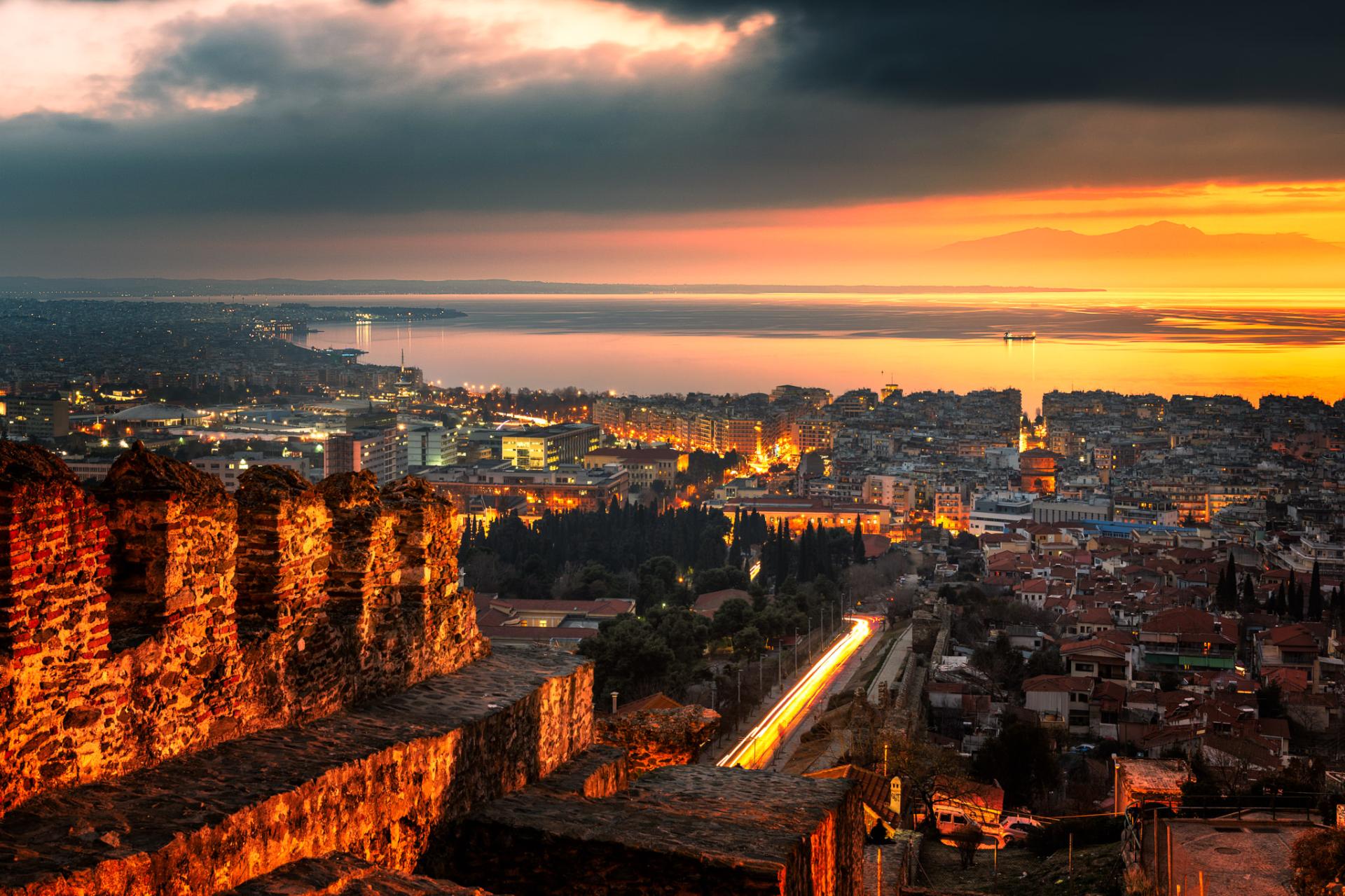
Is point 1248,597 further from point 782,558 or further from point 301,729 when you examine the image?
point 301,729

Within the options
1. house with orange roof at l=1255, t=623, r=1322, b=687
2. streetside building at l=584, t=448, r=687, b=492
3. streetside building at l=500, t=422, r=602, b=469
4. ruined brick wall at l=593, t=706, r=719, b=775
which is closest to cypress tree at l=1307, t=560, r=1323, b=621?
house with orange roof at l=1255, t=623, r=1322, b=687

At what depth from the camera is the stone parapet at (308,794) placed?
2.72 m

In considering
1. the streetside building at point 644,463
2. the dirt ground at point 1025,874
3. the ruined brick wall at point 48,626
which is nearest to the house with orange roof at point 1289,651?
the dirt ground at point 1025,874

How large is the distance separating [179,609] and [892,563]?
122 feet

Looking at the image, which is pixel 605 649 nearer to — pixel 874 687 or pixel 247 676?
pixel 874 687

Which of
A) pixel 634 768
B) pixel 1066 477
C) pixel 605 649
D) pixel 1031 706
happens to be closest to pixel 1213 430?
pixel 1066 477

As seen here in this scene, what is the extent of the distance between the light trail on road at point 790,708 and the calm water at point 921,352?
183ft

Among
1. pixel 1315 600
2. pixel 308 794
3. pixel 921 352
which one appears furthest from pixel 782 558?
pixel 921 352

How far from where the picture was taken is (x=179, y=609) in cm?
334

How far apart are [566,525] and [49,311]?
629 inches

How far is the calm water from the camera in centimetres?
9731

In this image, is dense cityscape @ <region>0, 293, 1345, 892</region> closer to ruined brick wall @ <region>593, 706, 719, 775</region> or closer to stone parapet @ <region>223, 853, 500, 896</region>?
ruined brick wall @ <region>593, 706, 719, 775</region>

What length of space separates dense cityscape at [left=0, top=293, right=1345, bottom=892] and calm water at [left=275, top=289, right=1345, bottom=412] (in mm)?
18460

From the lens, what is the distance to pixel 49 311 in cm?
3791
